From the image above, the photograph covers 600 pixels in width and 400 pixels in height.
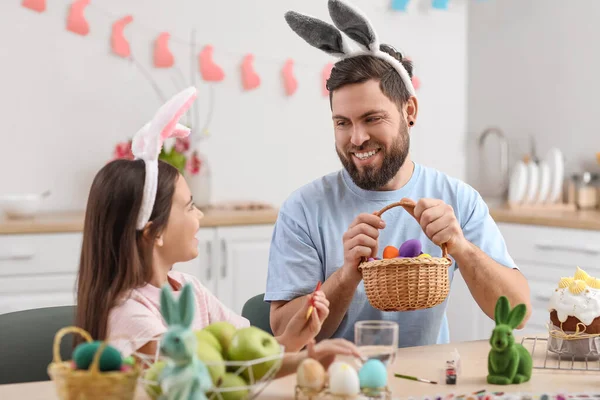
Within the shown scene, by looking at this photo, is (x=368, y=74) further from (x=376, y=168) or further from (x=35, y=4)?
(x=35, y=4)

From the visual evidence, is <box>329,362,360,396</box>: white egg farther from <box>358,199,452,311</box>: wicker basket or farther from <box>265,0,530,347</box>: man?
<box>265,0,530,347</box>: man

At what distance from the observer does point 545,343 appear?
188 centimetres

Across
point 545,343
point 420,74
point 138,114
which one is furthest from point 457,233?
point 420,74

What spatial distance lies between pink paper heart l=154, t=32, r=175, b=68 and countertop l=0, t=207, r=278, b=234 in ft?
2.25

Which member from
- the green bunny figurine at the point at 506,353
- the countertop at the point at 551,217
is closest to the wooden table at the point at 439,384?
the green bunny figurine at the point at 506,353

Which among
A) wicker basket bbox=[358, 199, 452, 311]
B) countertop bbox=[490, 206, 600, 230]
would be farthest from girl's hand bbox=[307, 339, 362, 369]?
countertop bbox=[490, 206, 600, 230]

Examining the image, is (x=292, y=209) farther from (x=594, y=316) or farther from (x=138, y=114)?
(x=138, y=114)

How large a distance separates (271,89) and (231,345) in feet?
9.72

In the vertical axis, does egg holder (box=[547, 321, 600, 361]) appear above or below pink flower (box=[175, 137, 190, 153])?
below

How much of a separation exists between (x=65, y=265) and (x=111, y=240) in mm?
1767

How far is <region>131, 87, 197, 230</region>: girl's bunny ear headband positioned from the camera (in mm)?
1664

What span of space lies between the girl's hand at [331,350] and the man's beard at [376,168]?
2.84 ft

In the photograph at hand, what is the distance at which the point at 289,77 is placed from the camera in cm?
418

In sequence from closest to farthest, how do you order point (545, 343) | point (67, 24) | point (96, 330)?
point (96, 330), point (545, 343), point (67, 24)
